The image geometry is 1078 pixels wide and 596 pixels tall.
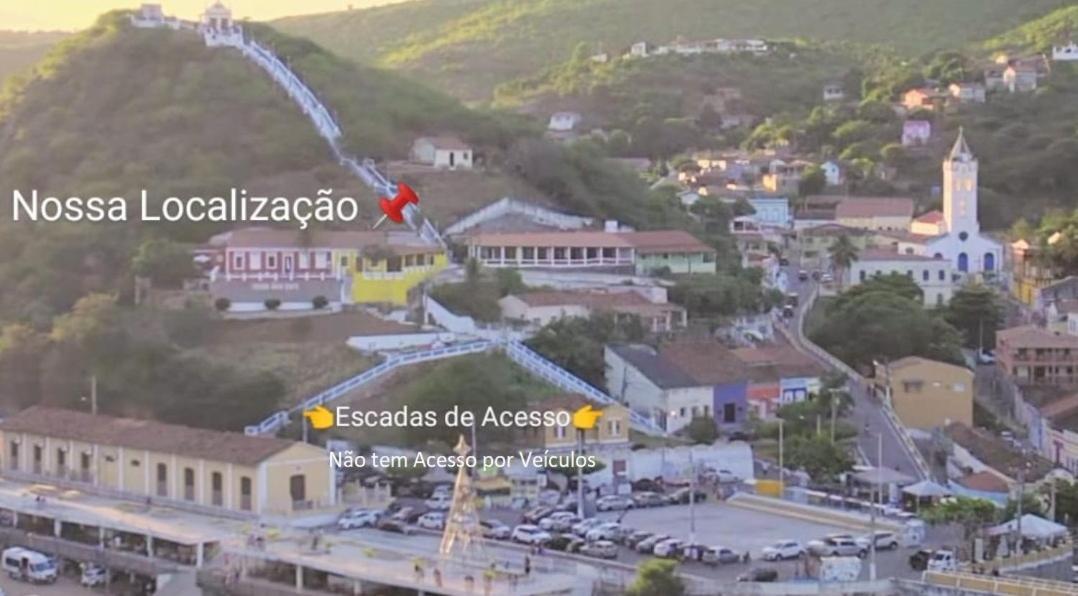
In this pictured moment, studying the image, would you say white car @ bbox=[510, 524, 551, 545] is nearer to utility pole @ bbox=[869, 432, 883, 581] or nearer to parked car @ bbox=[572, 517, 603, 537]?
parked car @ bbox=[572, 517, 603, 537]

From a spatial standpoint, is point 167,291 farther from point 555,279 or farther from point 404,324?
point 555,279

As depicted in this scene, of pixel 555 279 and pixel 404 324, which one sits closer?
pixel 404 324

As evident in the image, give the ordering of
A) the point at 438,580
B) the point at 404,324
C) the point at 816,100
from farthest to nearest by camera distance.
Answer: the point at 816,100, the point at 404,324, the point at 438,580

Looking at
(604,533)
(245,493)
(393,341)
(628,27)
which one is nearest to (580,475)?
(604,533)

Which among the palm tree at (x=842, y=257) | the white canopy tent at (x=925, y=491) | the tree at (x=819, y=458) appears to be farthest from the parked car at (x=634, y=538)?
the palm tree at (x=842, y=257)

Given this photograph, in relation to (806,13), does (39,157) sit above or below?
below

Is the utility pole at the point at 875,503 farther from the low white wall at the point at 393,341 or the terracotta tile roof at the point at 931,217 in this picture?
the terracotta tile roof at the point at 931,217

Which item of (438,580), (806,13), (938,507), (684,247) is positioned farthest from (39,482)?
(806,13)

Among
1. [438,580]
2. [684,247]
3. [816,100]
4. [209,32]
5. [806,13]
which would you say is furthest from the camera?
[806,13]
